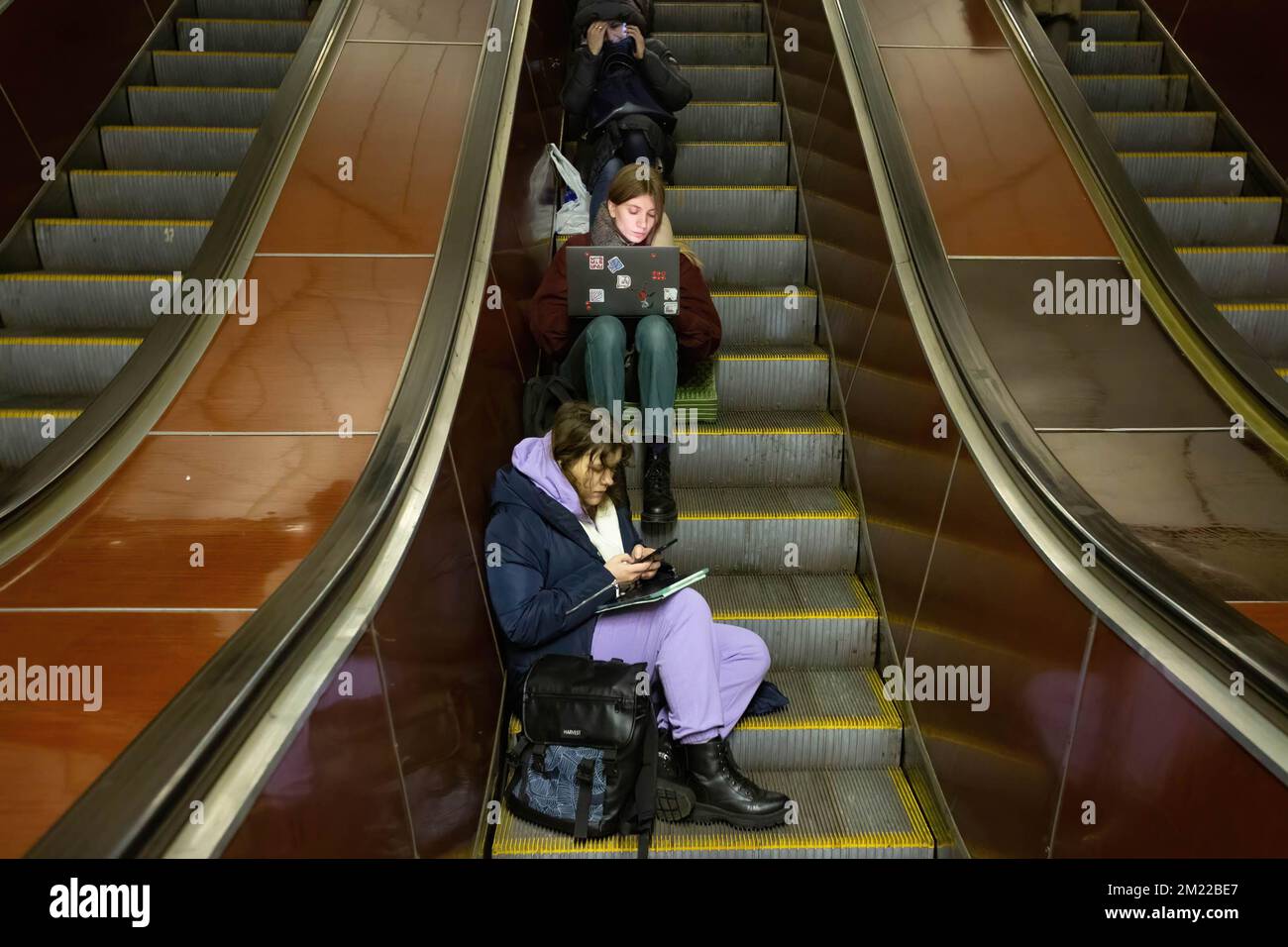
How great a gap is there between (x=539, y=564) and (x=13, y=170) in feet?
9.18

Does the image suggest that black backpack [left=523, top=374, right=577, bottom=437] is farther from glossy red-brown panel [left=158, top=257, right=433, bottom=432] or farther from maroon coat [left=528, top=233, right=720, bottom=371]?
glossy red-brown panel [left=158, top=257, right=433, bottom=432]

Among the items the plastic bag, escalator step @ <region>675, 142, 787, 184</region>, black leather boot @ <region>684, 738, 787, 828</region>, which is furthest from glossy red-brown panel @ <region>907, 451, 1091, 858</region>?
escalator step @ <region>675, 142, 787, 184</region>

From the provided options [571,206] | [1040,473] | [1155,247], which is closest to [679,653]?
[1040,473]

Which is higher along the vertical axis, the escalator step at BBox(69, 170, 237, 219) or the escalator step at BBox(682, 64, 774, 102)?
the escalator step at BBox(682, 64, 774, 102)

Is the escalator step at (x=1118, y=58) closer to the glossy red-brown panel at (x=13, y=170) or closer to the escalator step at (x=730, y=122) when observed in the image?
the escalator step at (x=730, y=122)

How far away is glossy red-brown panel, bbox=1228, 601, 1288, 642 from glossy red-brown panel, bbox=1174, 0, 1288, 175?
10.6ft

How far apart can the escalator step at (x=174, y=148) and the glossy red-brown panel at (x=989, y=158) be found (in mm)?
2771

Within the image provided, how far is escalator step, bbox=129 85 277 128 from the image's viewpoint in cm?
439

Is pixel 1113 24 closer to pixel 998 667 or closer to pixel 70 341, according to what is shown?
pixel 998 667

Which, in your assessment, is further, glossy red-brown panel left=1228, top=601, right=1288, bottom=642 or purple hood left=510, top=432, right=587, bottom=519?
purple hood left=510, top=432, right=587, bottom=519

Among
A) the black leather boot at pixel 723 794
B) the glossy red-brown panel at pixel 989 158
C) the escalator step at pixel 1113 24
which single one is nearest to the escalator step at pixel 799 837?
the black leather boot at pixel 723 794

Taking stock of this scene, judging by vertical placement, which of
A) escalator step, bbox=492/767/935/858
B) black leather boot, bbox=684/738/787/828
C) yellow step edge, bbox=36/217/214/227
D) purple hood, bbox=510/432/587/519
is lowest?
escalator step, bbox=492/767/935/858
